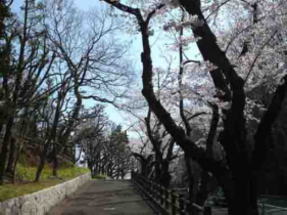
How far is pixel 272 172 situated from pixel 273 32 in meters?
30.0

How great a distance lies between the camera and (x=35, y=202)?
1287 centimetres

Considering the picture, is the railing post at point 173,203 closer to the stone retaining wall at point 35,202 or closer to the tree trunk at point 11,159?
the stone retaining wall at point 35,202

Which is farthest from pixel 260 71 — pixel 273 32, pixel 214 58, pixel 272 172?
pixel 272 172

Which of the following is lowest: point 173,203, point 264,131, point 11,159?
point 173,203

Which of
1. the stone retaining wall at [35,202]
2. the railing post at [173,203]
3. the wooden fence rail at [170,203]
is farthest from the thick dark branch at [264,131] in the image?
the railing post at [173,203]

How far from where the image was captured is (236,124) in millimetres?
7184

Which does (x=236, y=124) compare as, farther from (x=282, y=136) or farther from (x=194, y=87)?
(x=282, y=136)

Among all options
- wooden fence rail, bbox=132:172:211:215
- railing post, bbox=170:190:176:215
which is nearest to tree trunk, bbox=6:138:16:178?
wooden fence rail, bbox=132:172:211:215

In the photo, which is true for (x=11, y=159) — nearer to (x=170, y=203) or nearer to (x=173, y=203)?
(x=170, y=203)

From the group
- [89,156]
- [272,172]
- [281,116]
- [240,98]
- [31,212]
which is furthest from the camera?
[89,156]

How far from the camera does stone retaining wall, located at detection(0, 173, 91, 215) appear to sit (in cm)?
995

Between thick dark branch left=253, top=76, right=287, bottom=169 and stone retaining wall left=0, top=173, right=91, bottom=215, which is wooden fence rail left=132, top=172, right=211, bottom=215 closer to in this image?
thick dark branch left=253, top=76, right=287, bottom=169

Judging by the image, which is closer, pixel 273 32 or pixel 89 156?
pixel 273 32

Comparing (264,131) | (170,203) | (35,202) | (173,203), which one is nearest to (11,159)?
(35,202)
